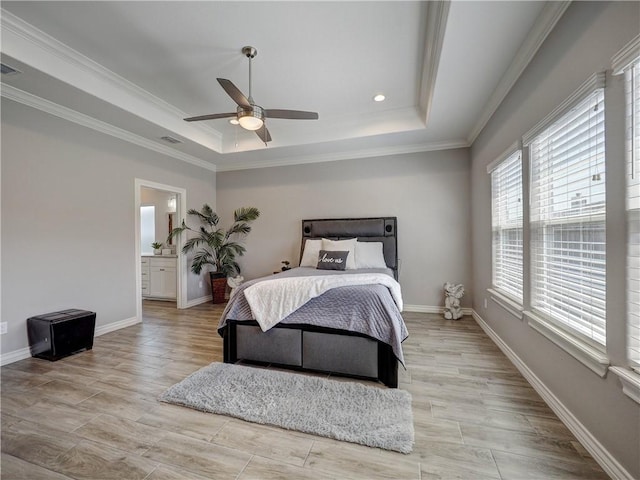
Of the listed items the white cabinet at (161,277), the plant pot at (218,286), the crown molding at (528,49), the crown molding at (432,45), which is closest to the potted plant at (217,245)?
the plant pot at (218,286)

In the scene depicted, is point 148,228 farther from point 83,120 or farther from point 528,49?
point 528,49

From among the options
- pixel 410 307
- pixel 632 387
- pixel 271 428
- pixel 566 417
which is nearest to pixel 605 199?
pixel 632 387

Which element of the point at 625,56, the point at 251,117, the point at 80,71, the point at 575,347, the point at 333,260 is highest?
the point at 80,71

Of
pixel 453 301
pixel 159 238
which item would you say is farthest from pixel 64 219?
pixel 453 301

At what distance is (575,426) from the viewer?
1661 mm

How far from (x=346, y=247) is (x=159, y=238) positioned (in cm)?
456

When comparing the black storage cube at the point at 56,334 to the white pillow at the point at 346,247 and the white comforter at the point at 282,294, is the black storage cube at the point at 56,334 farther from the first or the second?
the white pillow at the point at 346,247

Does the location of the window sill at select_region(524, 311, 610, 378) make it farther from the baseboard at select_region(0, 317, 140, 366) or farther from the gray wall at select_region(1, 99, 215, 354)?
the gray wall at select_region(1, 99, 215, 354)

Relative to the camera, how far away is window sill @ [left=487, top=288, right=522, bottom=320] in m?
2.52

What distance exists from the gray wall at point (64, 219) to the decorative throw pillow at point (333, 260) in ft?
9.31

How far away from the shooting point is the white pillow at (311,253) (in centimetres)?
440

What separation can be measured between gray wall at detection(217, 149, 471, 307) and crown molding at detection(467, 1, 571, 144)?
130 cm

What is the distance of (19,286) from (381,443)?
3809 mm

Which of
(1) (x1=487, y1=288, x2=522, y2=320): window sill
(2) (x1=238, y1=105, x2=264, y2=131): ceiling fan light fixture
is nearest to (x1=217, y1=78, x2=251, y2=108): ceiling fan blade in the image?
(2) (x1=238, y1=105, x2=264, y2=131): ceiling fan light fixture
